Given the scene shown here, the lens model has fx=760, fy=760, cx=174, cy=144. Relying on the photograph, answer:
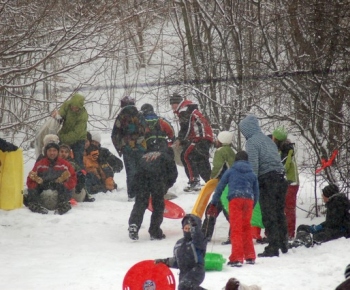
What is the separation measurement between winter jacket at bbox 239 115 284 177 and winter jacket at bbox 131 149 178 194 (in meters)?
1.55

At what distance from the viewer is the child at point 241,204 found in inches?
353

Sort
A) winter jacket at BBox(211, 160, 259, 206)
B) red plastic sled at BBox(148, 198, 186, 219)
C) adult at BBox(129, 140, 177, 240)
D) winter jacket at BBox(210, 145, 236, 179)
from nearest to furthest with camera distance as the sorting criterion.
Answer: winter jacket at BBox(211, 160, 259, 206) → adult at BBox(129, 140, 177, 240) → winter jacket at BBox(210, 145, 236, 179) → red plastic sled at BBox(148, 198, 186, 219)

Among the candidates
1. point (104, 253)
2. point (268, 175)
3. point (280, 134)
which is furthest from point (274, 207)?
point (104, 253)

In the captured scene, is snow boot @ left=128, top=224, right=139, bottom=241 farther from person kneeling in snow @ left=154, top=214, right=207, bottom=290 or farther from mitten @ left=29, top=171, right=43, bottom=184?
person kneeling in snow @ left=154, top=214, right=207, bottom=290

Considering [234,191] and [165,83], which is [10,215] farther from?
[165,83]

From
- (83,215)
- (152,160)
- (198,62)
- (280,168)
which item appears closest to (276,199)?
(280,168)

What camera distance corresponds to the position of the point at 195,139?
1418 cm

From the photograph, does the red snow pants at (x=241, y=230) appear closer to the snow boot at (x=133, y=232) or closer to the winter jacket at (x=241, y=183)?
the winter jacket at (x=241, y=183)

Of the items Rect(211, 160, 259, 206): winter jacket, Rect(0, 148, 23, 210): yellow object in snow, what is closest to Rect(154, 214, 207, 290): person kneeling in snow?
Rect(211, 160, 259, 206): winter jacket

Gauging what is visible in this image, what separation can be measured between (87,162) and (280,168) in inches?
203

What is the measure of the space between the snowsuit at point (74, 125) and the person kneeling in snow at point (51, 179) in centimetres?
118

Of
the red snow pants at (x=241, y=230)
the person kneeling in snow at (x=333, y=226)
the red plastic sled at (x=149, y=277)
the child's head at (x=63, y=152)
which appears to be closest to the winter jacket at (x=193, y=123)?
the child's head at (x=63, y=152)

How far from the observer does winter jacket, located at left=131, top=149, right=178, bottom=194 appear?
35.7 feet

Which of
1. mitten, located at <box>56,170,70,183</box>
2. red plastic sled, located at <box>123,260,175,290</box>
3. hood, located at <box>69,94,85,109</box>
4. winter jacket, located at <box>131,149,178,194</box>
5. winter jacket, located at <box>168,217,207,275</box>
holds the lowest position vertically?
red plastic sled, located at <box>123,260,175,290</box>
